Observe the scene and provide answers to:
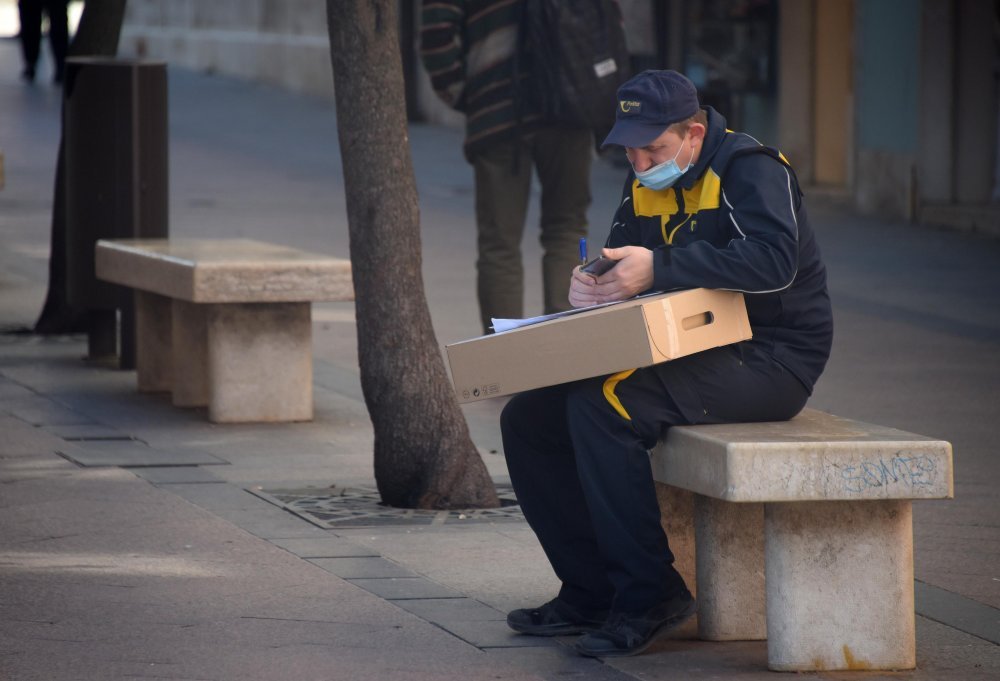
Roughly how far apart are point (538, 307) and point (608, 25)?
2903 mm

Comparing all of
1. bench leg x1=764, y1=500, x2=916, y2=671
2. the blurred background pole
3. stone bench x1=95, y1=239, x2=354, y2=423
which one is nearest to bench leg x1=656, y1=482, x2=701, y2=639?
bench leg x1=764, y1=500, x2=916, y2=671

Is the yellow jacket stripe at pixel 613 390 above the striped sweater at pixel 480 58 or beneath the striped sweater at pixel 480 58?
beneath

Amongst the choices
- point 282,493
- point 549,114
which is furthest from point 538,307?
point 282,493

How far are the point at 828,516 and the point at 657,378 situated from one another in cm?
53

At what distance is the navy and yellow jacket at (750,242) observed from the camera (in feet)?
15.4

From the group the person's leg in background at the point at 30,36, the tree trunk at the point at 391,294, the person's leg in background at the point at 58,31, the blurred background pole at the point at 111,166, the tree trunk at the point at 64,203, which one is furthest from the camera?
the person's leg in background at the point at 30,36

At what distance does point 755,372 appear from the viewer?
477 cm

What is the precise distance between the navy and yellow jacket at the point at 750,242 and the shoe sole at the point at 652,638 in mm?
641

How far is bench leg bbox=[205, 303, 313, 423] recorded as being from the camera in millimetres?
7844

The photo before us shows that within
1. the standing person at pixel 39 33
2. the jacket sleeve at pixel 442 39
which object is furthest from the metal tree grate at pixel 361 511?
the standing person at pixel 39 33

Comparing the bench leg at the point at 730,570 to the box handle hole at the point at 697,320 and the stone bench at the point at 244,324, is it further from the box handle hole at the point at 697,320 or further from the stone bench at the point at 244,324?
the stone bench at the point at 244,324

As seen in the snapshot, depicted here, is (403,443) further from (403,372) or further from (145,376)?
(145,376)

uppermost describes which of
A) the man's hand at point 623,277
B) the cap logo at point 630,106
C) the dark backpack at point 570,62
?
the dark backpack at point 570,62

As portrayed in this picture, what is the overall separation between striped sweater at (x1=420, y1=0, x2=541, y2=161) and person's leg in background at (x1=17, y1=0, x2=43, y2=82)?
21294 mm
